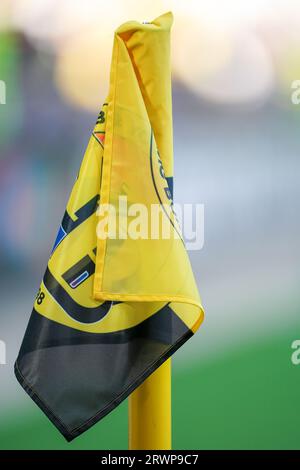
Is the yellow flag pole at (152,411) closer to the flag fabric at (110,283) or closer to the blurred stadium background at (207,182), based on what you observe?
the flag fabric at (110,283)

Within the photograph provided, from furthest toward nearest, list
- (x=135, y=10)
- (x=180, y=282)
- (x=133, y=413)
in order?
1. (x=135, y=10)
2. (x=133, y=413)
3. (x=180, y=282)

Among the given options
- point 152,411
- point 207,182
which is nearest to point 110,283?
point 152,411

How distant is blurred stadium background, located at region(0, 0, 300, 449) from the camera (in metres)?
1.27

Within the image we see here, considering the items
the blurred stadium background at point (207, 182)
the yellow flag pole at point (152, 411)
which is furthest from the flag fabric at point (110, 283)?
the blurred stadium background at point (207, 182)

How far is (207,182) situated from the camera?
1.32 m

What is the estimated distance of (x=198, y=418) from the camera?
4.35ft

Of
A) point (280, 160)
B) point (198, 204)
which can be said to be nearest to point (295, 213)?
point (280, 160)

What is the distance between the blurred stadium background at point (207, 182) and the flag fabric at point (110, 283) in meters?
0.33

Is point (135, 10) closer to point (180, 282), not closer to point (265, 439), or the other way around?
point (180, 282)

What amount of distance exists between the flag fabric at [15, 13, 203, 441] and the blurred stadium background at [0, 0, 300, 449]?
13.0 inches

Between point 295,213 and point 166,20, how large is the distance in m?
0.58

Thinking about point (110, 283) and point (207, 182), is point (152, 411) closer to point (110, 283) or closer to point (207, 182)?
point (110, 283)

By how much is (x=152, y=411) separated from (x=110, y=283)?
0.30 m

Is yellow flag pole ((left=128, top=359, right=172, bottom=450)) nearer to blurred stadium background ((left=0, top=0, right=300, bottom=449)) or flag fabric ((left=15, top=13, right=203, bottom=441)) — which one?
flag fabric ((left=15, top=13, right=203, bottom=441))
